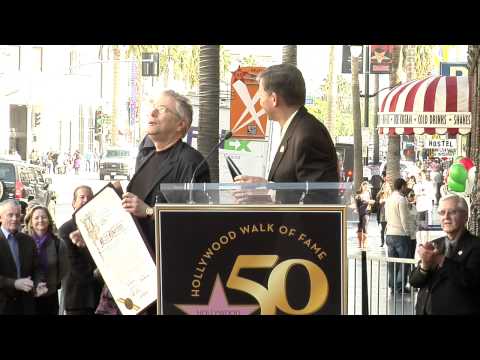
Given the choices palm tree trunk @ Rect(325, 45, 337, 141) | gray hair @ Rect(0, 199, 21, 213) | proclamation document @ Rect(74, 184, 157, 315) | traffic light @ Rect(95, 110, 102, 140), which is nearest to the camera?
proclamation document @ Rect(74, 184, 157, 315)

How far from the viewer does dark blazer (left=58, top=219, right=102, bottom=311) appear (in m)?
6.07

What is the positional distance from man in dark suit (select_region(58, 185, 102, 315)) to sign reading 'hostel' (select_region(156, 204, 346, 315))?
1.17 m

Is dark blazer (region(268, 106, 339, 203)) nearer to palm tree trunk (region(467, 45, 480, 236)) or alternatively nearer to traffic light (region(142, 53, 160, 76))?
traffic light (region(142, 53, 160, 76))

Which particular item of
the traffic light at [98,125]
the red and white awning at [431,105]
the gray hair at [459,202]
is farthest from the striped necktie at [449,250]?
the traffic light at [98,125]

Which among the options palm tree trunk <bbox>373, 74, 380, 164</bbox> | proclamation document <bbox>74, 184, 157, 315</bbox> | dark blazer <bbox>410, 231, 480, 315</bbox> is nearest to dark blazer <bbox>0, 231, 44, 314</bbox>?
proclamation document <bbox>74, 184, 157, 315</bbox>

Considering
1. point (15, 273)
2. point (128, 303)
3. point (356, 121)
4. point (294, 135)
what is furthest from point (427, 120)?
point (15, 273)

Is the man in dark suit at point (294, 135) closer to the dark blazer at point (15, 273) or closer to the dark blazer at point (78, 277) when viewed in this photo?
the dark blazer at point (78, 277)

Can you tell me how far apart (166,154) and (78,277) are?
0.98 meters

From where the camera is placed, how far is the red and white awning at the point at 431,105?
6469 millimetres

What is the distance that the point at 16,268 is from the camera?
245 inches

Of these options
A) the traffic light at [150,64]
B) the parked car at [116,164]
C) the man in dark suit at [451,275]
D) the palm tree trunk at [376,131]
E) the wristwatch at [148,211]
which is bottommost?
the man in dark suit at [451,275]

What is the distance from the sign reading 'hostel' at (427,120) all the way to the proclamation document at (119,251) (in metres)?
1.90
